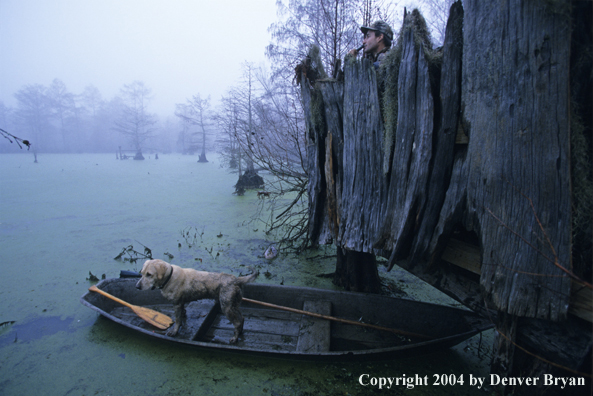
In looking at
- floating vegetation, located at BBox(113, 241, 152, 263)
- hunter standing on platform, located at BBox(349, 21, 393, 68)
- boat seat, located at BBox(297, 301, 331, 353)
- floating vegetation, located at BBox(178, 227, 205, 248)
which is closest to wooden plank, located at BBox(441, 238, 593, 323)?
boat seat, located at BBox(297, 301, 331, 353)

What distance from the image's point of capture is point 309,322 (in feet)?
14.0

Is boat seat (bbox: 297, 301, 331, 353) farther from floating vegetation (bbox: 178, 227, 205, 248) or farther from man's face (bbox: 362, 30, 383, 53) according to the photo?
floating vegetation (bbox: 178, 227, 205, 248)

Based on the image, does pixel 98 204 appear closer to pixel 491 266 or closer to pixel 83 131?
pixel 491 266

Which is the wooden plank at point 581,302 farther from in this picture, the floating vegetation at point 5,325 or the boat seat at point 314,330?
the floating vegetation at point 5,325

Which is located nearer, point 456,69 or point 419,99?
point 456,69

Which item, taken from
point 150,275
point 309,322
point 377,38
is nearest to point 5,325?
point 150,275

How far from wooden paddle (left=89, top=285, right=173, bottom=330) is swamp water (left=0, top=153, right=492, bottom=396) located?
277mm

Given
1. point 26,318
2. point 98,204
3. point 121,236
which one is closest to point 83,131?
point 98,204

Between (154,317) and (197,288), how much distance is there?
0.93 m

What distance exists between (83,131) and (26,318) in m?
53.2

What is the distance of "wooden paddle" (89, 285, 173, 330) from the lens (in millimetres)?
4266

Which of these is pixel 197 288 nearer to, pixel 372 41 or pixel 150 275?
pixel 150 275

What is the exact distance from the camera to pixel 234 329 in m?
4.41

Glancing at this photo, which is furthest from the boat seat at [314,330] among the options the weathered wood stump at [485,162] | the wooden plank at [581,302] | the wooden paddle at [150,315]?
the wooden plank at [581,302]
